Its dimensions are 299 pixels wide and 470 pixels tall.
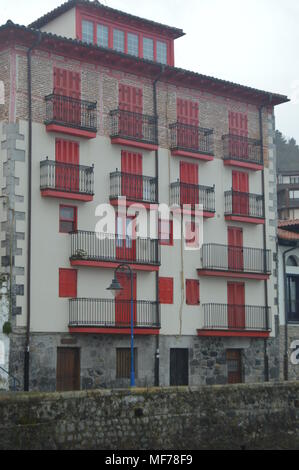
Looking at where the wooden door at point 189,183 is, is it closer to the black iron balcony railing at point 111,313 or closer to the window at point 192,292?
the window at point 192,292

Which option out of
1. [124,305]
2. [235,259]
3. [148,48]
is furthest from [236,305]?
[148,48]

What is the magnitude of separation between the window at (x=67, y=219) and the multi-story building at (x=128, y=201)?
0.05 meters

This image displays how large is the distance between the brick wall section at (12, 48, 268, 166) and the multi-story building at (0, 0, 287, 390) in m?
0.06

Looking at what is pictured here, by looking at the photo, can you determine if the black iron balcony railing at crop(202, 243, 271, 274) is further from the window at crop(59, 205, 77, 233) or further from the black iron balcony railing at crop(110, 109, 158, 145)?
the window at crop(59, 205, 77, 233)

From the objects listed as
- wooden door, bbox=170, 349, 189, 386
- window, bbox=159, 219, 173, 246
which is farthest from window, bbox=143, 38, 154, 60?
wooden door, bbox=170, 349, 189, 386

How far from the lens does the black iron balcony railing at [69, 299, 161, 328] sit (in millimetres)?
37688

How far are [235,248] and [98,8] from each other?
1205 cm

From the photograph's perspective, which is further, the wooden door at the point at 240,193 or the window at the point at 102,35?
the wooden door at the point at 240,193

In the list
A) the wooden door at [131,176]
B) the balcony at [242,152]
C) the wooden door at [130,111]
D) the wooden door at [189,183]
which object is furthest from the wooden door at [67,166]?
the balcony at [242,152]

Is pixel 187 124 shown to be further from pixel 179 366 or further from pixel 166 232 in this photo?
pixel 179 366

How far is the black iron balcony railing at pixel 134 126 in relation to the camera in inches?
1583
